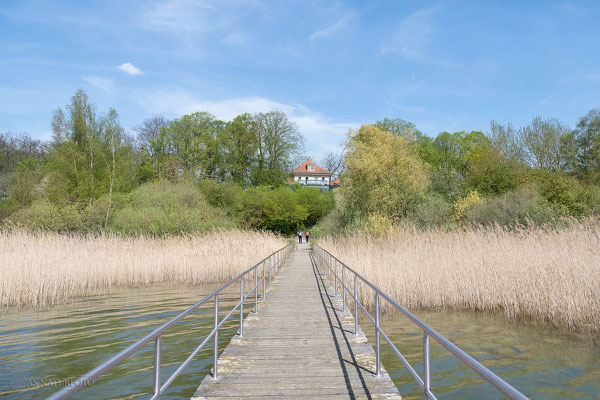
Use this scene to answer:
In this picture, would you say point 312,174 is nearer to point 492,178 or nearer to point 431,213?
point 492,178

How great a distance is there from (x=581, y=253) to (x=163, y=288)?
11919 mm

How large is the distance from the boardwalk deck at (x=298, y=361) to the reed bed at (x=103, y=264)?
685 cm

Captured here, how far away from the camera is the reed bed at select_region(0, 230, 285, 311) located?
436 inches

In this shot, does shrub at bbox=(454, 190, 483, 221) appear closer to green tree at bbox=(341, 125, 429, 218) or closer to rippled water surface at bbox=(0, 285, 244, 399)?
green tree at bbox=(341, 125, 429, 218)

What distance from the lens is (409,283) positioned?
33.8ft

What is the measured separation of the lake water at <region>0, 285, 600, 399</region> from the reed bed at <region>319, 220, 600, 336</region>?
0.46 metres

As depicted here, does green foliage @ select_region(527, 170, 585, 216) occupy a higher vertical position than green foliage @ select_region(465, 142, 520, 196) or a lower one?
lower

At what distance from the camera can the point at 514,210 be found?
18.3 metres

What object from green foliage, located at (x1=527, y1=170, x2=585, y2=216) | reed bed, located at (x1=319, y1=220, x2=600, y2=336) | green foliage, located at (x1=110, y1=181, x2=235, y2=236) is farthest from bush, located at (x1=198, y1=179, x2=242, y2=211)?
reed bed, located at (x1=319, y1=220, x2=600, y2=336)

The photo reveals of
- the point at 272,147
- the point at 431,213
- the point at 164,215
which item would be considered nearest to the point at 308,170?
the point at 272,147

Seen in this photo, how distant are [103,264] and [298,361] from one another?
11.4 meters

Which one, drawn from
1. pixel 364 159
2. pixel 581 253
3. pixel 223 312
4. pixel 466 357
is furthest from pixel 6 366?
pixel 364 159

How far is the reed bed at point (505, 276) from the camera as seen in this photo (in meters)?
8.01

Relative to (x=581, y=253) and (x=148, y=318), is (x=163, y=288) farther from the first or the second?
(x=581, y=253)
